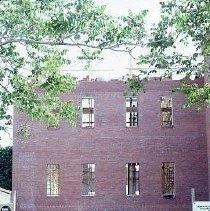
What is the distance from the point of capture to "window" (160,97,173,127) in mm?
29562

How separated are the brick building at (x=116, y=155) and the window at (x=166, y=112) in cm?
6

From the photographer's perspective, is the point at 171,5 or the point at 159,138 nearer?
the point at 171,5

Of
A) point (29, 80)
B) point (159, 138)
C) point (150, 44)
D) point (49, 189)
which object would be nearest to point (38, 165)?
point (49, 189)

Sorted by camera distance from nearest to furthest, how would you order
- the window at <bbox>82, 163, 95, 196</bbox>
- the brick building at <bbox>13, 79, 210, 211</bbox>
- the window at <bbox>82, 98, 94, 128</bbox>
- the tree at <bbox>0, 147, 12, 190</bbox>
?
the brick building at <bbox>13, 79, 210, 211</bbox>
the window at <bbox>82, 163, 95, 196</bbox>
the window at <bbox>82, 98, 94, 128</bbox>
the tree at <bbox>0, 147, 12, 190</bbox>

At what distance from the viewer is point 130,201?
28703 mm

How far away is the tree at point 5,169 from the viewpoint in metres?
35.3

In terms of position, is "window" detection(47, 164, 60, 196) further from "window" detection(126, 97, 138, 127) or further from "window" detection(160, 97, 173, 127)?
"window" detection(160, 97, 173, 127)

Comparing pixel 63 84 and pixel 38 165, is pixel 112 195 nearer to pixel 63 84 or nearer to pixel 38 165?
pixel 38 165

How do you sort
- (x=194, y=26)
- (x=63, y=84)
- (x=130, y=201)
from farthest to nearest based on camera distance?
(x=130, y=201) < (x=63, y=84) < (x=194, y=26)

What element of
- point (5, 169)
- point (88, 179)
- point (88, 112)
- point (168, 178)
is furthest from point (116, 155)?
point (5, 169)

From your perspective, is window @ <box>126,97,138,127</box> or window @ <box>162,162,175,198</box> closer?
window @ <box>162,162,175,198</box>

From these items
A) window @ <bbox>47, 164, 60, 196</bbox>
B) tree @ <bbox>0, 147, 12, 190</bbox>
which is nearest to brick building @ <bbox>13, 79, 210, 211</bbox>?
window @ <bbox>47, 164, 60, 196</bbox>

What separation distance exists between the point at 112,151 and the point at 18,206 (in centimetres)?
584

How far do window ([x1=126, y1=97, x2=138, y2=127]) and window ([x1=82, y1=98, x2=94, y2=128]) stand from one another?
1.98 meters
